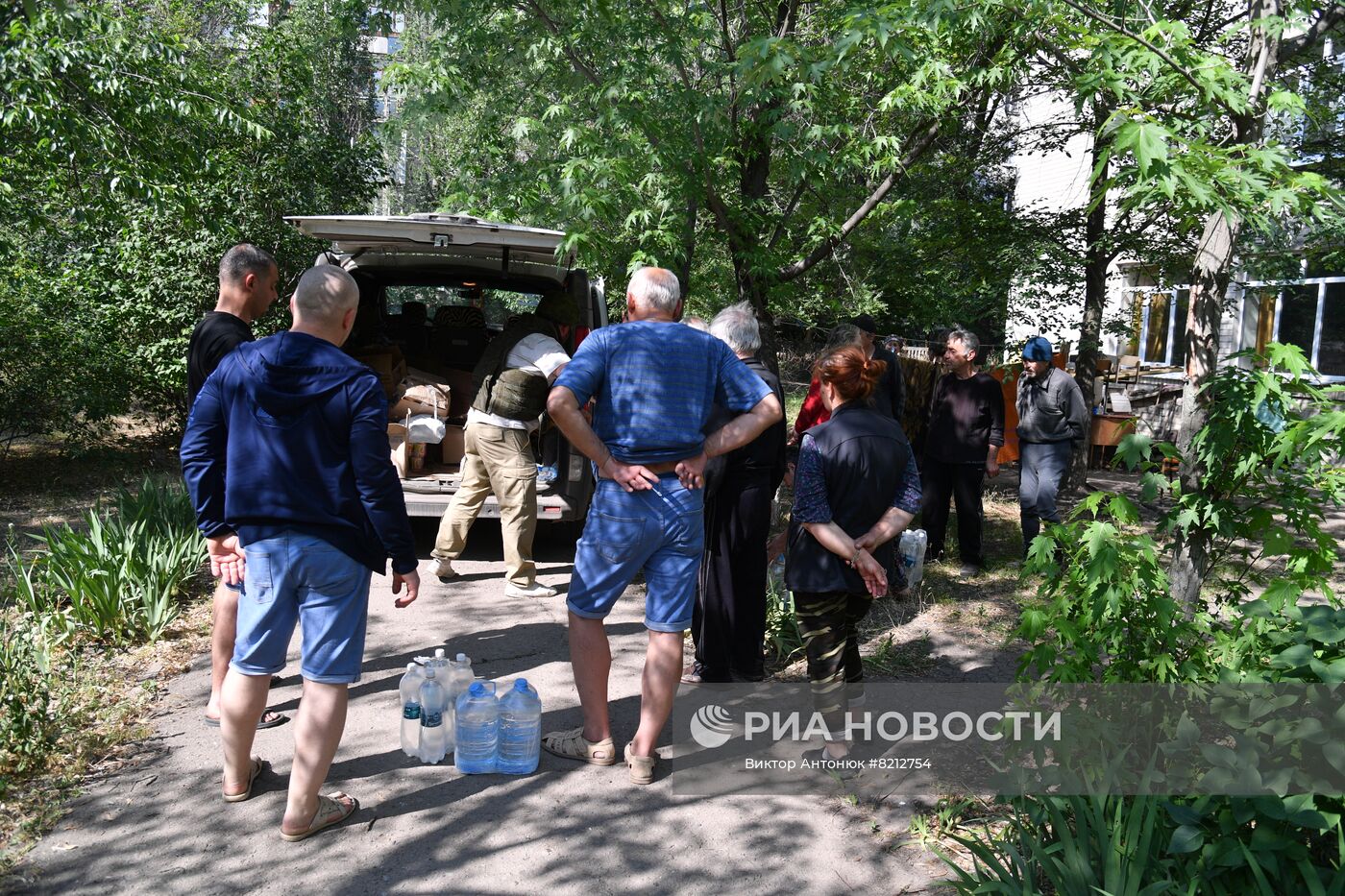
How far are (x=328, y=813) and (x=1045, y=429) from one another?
17.7 ft

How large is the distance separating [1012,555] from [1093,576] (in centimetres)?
489

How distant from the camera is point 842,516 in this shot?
3.96 m

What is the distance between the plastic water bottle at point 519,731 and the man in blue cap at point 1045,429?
4.41 metres

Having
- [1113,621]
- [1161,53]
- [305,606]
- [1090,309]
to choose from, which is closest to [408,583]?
[305,606]

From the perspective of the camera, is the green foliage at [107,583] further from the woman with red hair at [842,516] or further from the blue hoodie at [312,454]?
the woman with red hair at [842,516]

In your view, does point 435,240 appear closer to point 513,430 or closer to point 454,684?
point 513,430

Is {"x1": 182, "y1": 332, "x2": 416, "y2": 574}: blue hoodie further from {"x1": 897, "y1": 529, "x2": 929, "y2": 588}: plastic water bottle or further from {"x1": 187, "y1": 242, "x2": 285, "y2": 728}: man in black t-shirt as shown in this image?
{"x1": 897, "y1": 529, "x2": 929, "y2": 588}: plastic water bottle

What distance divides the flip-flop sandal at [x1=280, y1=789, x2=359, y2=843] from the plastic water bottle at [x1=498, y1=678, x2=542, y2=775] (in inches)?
23.9

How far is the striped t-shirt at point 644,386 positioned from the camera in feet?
12.2

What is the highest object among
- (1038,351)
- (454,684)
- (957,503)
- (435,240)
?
(435,240)

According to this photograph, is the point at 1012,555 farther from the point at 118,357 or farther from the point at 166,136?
the point at 118,357

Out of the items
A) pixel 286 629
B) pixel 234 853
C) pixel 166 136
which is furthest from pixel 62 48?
pixel 234 853

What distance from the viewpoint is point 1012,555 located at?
25.4ft

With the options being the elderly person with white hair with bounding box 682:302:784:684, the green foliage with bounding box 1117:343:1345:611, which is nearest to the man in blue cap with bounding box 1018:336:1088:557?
the elderly person with white hair with bounding box 682:302:784:684
